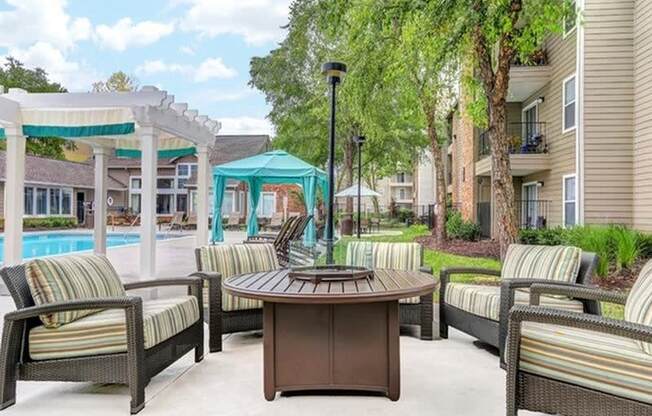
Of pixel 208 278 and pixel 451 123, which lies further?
pixel 451 123

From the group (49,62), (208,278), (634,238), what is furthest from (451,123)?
(49,62)

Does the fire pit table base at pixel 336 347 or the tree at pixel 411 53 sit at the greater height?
the tree at pixel 411 53

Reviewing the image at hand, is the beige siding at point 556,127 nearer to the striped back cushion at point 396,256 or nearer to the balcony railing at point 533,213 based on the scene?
the balcony railing at point 533,213

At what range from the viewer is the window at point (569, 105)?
11012 millimetres

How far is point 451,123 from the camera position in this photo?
80.9 feet

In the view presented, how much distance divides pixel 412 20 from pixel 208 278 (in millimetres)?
5480

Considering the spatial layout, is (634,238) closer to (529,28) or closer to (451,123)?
(529,28)

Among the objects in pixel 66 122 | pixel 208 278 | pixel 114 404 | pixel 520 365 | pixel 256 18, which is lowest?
pixel 114 404

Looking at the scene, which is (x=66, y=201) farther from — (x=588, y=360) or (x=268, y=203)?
(x=588, y=360)

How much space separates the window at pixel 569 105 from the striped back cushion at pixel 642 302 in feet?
29.2

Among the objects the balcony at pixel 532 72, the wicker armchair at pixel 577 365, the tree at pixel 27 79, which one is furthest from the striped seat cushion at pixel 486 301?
the tree at pixel 27 79

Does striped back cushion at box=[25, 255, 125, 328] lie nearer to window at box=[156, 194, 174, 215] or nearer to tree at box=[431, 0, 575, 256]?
tree at box=[431, 0, 575, 256]

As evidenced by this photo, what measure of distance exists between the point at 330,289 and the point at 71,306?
1637mm

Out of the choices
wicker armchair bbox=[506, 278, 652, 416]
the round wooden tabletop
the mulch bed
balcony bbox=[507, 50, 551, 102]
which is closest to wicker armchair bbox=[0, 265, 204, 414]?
the round wooden tabletop
